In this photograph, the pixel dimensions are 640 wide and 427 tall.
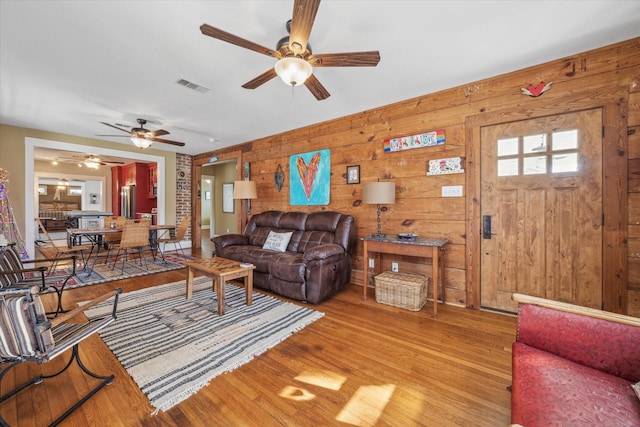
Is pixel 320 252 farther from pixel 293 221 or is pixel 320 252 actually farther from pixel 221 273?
pixel 293 221

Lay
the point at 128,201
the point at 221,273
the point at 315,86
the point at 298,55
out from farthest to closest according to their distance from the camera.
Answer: the point at 128,201 < the point at 221,273 < the point at 315,86 < the point at 298,55

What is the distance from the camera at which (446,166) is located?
3.05m

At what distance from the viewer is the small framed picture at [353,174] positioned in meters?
3.83

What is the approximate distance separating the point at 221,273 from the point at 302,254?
122cm

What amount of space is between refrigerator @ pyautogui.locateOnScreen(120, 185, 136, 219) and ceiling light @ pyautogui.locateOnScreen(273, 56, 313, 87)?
26.7ft

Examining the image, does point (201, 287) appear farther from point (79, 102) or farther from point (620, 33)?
point (620, 33)

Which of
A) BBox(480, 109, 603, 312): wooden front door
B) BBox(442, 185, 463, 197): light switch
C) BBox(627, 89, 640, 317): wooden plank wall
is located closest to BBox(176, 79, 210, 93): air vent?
BBox(442, 185, 463, 197): light switch

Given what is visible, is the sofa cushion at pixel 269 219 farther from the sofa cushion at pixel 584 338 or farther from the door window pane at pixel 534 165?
the sofa cushion at pixel 584 338

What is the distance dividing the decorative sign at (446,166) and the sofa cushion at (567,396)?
2.18 metres

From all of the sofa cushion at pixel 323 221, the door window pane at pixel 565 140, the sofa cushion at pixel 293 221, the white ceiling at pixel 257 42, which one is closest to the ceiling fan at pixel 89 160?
the white ceiling at pixel 257 42

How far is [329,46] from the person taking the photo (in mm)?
2281

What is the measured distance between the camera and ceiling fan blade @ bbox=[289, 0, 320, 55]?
148 centimetres

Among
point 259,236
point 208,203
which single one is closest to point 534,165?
point 259,236

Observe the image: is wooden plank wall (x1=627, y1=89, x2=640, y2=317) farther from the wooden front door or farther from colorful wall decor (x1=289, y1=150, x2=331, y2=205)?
colorful wall decor (x1=289, y1=150, x2=331, y2=205)
